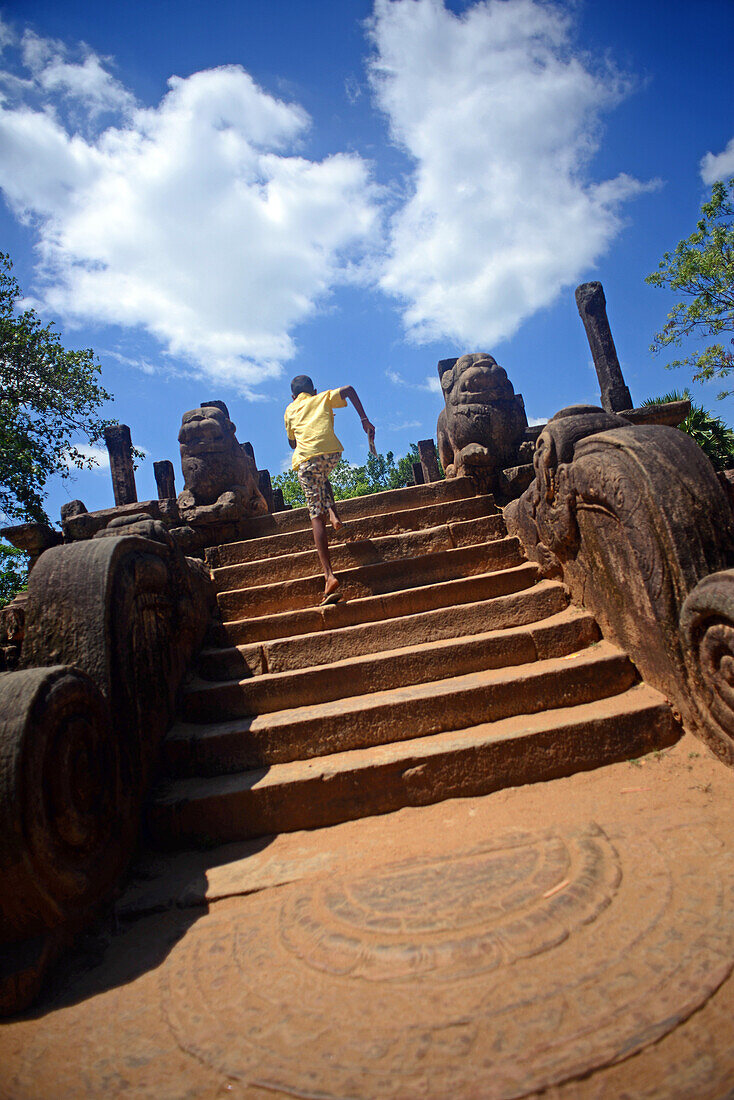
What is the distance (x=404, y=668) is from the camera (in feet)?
11.2

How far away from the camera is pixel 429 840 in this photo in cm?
243

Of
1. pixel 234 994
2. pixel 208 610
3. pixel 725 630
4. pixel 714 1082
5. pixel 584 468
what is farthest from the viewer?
pixel 208 610

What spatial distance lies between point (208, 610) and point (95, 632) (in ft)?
5.14

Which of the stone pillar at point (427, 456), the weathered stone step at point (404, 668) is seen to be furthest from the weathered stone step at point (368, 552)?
the stone pillar at point (427, 456)

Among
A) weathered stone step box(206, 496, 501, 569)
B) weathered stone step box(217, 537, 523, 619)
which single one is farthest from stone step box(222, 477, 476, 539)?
weathered stone step box(217, 537, 523, 619)

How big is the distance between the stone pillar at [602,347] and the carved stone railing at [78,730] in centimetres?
734

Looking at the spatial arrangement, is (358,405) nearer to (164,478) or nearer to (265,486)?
(265,486)

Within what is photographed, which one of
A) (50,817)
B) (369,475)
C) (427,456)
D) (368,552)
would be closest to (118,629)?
(50,817)

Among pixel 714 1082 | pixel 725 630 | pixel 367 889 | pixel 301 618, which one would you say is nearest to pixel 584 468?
pixel 725 630

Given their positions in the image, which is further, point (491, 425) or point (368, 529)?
point (491, 425)

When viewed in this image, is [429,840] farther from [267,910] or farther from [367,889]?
[267,910]

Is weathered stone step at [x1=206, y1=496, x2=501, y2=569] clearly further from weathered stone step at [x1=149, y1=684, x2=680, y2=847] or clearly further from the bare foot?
weathered stone step at [x1=149, y1=684, x2=680, y2=847]

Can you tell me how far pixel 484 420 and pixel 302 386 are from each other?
180 cm

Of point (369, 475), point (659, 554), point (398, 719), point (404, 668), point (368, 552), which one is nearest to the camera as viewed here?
point (659, 554)
